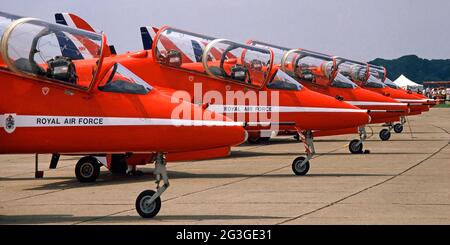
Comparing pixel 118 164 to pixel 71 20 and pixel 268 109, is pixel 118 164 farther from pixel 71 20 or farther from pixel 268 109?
pixel 71 20

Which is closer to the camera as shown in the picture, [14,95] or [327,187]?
[14,95]

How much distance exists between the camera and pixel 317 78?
2712cm

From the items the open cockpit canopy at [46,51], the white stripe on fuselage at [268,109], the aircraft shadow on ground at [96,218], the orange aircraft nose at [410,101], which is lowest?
the aircraft shadow on ground at [96,218]

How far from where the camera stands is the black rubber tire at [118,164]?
18438mm

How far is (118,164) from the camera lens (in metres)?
18.6

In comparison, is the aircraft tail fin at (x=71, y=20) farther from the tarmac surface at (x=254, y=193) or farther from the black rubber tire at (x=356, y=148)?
the black rubber tire at (x=356, y=148)

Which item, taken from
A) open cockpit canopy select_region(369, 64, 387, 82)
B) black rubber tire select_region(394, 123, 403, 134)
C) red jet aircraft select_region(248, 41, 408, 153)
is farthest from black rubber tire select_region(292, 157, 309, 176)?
black rubber tire select_region(394, 123, 403, 134)

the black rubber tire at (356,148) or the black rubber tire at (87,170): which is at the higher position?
the black rubber tire at (356,148)

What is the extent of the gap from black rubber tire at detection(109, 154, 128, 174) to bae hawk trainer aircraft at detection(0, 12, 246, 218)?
577cm

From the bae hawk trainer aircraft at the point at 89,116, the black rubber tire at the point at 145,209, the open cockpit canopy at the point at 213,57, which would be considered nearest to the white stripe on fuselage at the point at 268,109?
the open cockpit canopy at the point at 213,57

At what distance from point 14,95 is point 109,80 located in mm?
1359

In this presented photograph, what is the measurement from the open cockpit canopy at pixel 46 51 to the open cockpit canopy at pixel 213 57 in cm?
792
